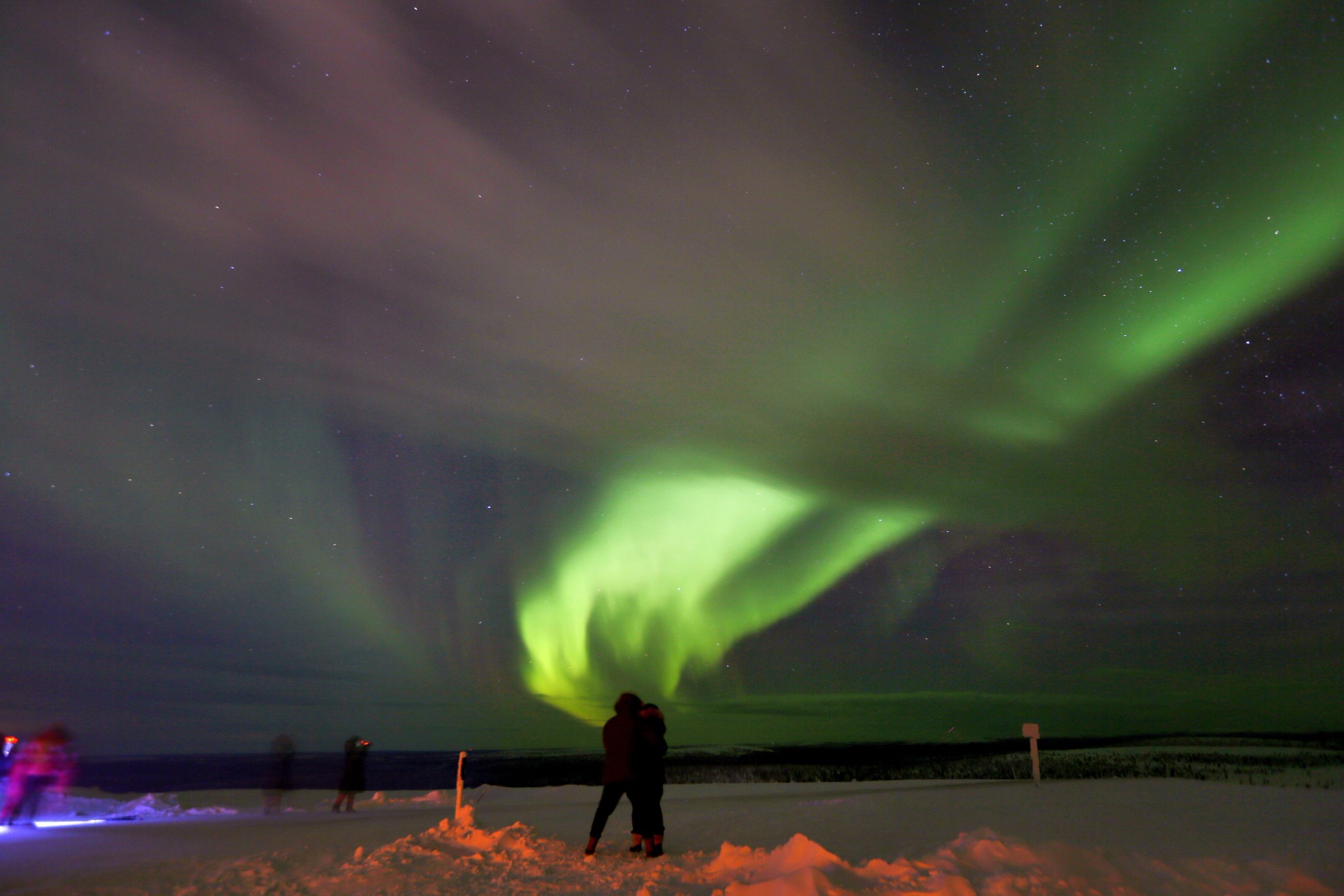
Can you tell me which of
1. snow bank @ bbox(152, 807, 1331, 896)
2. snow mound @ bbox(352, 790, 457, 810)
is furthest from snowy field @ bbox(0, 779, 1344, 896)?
snow mound @ bbox(352, 790, 457, 810)

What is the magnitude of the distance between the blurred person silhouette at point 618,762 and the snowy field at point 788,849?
361 mm

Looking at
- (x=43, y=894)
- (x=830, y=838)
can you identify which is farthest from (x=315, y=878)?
(x=830, y=838)

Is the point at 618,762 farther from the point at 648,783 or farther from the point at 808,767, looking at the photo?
the point at 808,767

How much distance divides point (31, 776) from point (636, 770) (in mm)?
10292

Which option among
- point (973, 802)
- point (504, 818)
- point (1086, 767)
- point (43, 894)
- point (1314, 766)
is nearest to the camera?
point (43, 894)

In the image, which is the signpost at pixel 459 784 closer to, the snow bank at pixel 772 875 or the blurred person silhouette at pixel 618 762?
the blurred person silhouette at pixel 618 762

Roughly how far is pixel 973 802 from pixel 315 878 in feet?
28.4

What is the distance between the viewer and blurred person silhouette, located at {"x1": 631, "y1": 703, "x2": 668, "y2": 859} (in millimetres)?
8945

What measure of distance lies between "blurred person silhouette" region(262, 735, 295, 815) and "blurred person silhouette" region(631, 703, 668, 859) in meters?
10.3

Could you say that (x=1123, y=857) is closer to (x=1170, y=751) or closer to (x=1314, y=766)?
(x=1314, y=766)

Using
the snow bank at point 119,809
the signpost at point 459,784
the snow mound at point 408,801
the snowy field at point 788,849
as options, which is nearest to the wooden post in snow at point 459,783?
the signpost at point 459,784

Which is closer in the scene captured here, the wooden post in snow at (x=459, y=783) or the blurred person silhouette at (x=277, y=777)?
the wooden post in snow at (x=459, y=783)

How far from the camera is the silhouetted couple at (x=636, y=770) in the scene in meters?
8.98

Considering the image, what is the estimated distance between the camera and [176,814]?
15.3 metres
